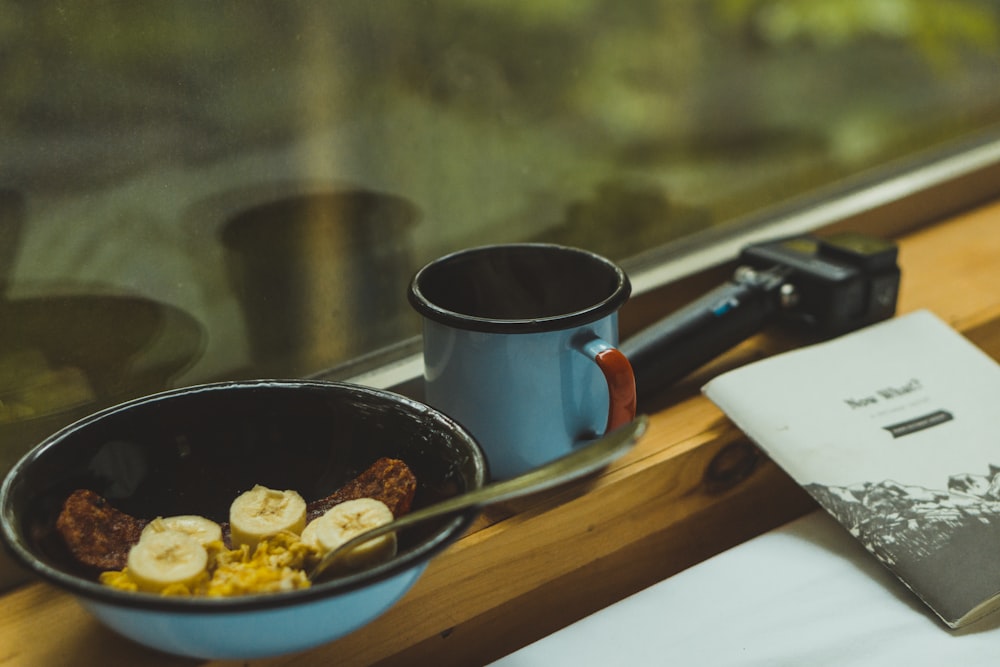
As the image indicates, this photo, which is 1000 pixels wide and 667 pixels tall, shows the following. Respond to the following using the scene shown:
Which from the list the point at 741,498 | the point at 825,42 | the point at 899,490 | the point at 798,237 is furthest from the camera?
the point at 825,42

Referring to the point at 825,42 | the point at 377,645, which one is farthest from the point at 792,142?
the point at 377,645

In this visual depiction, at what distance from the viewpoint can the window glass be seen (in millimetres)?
670

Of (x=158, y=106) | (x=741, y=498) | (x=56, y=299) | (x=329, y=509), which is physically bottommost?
(x=741, y=498)

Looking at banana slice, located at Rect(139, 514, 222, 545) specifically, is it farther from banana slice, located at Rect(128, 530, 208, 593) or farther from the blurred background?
the blurred background

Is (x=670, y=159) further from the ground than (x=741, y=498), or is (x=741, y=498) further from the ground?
(x=670, y=159)

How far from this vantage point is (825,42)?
1157 mm

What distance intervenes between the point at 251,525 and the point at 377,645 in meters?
0.14

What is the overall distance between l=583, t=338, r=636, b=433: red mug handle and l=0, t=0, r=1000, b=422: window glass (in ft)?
0.86

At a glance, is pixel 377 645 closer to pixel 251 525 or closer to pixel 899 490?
pixel 251 525

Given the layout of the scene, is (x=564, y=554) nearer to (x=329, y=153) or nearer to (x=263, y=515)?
(x=263, y=515)

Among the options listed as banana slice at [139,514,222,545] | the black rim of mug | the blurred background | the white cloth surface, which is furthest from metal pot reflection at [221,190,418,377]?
the white cloth surface

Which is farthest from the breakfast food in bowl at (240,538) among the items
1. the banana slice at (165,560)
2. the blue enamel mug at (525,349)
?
the blue enamel mug at (525,349)

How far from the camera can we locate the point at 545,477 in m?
0.53

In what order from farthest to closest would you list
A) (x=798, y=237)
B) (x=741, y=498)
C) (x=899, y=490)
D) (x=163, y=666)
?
(x=798, y=237) → (x=741, y=498) → (x=899, y=490) → (x=163, y=666)
